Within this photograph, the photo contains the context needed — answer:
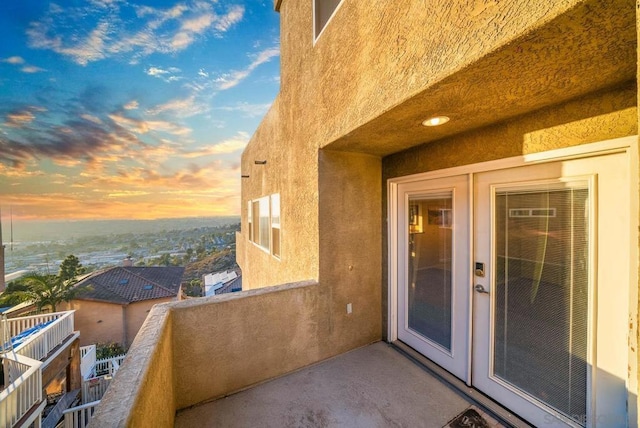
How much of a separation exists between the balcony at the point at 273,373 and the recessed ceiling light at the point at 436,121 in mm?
2197

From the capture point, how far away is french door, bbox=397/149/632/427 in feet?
5.32

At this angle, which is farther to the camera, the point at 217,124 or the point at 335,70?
the point at 217,124

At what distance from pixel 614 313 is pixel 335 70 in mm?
3150

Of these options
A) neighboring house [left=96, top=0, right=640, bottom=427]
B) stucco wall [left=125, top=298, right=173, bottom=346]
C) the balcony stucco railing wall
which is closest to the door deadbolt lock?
neighboring house [left=96, top=0, right=640, bottom=427]

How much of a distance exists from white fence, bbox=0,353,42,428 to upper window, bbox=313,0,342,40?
7.84 m

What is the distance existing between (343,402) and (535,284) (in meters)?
2.14

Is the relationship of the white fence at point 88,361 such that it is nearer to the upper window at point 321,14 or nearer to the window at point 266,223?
the window at point 266,223

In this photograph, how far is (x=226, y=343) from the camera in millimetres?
2398

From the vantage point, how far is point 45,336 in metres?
6.49

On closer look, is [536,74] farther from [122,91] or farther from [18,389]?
[122,91]

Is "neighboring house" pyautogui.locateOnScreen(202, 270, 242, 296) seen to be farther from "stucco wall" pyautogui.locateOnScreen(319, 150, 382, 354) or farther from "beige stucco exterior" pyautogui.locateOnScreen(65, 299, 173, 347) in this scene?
"stucco wall" pyautogui.locateOnScreen(319, 150, 382, 354)

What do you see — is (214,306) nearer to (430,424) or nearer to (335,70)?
(430,424)

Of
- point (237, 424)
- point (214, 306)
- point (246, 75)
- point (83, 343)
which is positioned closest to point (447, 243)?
point (214, 306)

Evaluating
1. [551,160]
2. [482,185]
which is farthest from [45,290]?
[551,160]
